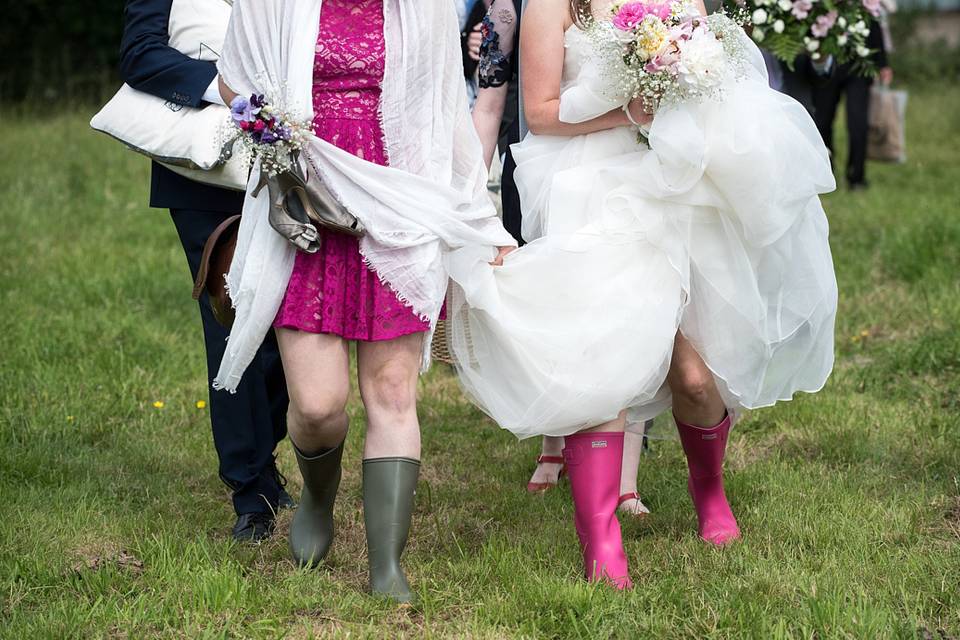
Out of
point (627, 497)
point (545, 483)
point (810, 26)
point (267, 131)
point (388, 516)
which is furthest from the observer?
point (810, 26)

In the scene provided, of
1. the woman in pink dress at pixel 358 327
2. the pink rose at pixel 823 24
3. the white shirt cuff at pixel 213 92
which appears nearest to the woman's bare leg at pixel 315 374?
the woman in pink dress at pixel 358 327

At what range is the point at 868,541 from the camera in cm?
401

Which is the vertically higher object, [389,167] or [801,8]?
[801,8]

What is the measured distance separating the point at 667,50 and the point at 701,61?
99 mm

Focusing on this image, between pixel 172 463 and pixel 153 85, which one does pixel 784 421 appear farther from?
pixel 153 85

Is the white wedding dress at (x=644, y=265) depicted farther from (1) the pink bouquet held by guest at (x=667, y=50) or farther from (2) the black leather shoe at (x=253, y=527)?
(2) the black leather shoe at (x=253, y=527)

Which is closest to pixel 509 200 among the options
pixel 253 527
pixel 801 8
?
pixel 253 527

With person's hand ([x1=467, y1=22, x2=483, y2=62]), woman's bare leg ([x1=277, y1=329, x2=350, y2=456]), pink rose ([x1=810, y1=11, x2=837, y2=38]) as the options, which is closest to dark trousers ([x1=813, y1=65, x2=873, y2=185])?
pink rose ([x1=810, y1=11, x2=837, y2=38])

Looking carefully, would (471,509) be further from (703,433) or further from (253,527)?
(703,433)

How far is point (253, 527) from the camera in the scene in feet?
14.2

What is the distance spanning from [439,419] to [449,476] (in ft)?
2.50

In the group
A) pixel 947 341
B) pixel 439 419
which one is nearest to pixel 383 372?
pixel 439 419

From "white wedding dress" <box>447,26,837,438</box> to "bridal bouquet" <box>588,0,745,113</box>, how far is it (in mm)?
76

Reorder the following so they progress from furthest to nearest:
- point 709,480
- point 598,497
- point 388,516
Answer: point 709,480 < point 598,497 < point 388,516
